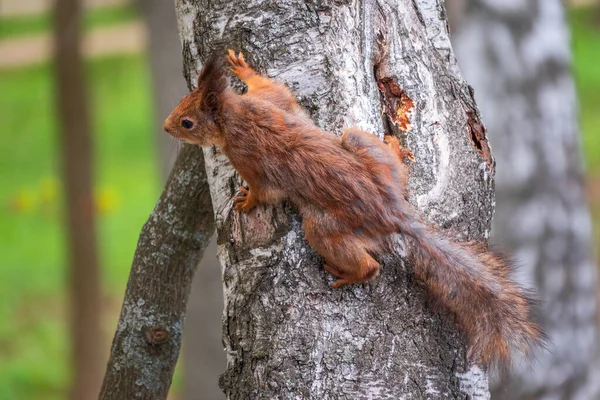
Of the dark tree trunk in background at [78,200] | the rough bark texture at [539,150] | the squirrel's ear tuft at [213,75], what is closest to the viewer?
the squirrel's ear tuft at [213,75]

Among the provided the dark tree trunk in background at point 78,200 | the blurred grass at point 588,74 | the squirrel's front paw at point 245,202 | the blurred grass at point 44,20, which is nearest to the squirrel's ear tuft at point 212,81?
the squirrel's front paw at point 245,202

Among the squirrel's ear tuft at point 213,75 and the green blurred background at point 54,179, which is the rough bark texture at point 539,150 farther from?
the squirrel's ear tuft at point 213,75

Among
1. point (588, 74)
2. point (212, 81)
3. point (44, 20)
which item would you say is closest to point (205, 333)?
point (212, 81)

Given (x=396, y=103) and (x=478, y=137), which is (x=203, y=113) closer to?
(x=396, y=103)

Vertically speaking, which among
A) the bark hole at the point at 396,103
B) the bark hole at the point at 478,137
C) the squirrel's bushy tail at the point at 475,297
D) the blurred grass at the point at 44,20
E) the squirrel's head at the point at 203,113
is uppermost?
the blurred grass at the point at 44,20

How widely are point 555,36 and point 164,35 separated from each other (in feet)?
7.71

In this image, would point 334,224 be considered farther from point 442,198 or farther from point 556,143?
point 556,143

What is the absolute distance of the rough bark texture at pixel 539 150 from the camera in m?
4.55

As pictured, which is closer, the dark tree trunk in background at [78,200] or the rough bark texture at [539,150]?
the rough bark texture at [539,150]

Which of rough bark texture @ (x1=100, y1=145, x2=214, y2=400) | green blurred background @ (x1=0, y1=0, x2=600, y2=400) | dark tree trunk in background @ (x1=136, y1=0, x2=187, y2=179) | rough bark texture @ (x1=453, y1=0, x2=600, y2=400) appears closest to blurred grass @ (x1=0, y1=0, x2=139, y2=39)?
green blurred background @ (x1=0, y1=0, x2=600, y2=400)

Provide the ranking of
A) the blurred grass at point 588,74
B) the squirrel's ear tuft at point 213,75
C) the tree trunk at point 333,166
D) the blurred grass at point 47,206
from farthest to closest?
1. the blurred grass at point 588,74
2. the blurred grass at point 47,206
3. the squirrel's ear tuft at point 213,75
4. the tree trunk at point 333,166

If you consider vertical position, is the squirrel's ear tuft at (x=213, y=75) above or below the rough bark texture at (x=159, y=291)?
above

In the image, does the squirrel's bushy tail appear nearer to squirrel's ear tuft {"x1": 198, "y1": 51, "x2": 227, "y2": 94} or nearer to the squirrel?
the squirrel

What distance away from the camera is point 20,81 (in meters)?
11.6
